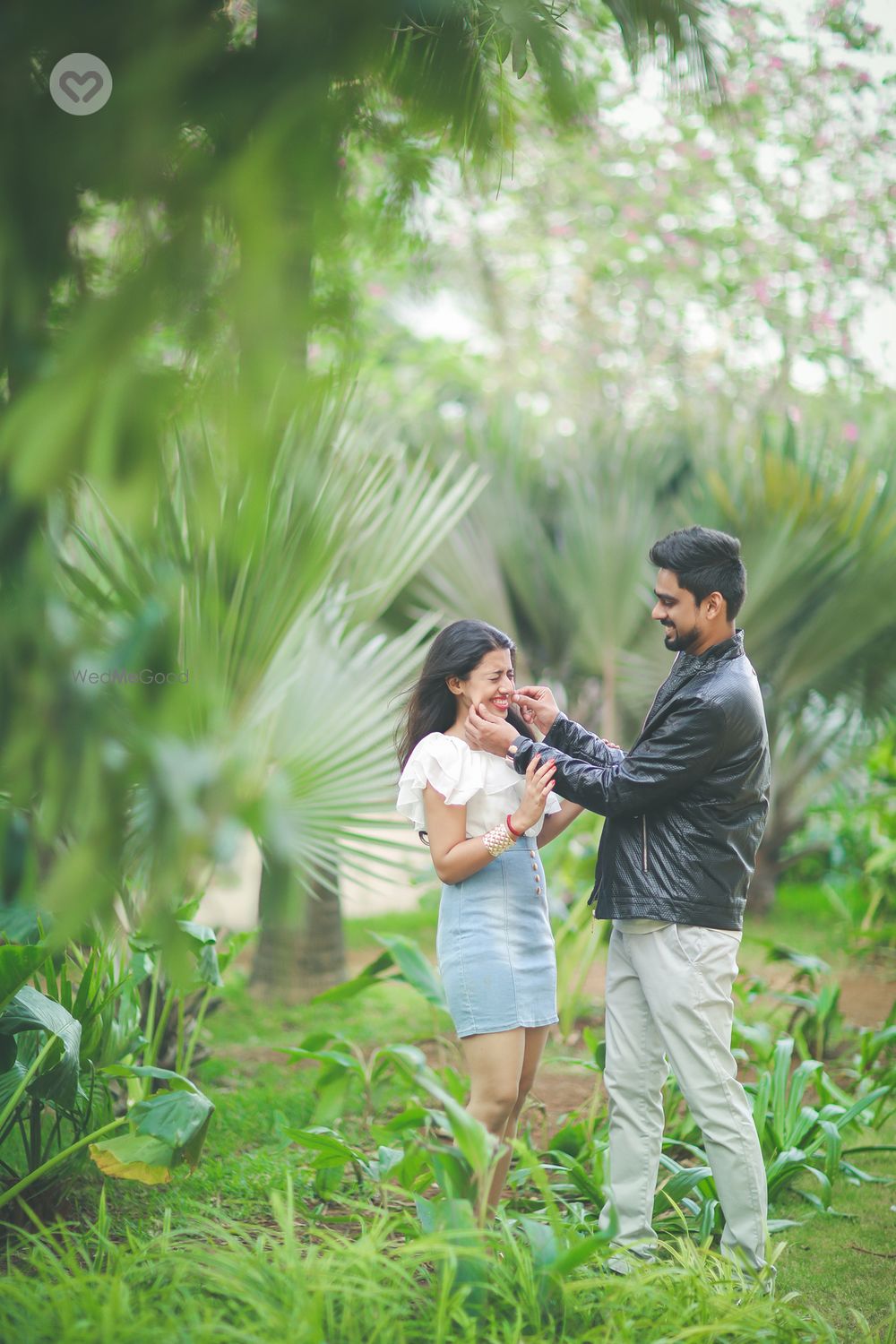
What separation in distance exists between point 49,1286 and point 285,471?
7.85 ft

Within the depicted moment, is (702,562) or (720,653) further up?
(702,562)

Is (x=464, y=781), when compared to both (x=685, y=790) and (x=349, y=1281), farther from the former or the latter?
(x=349, y=1281)

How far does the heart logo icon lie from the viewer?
169 centimetres

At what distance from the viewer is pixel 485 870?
10.2 feet

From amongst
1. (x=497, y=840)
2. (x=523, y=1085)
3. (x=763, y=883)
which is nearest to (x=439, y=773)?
(x=497, y=840)

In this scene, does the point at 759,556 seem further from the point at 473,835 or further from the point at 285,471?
the point at 473,835

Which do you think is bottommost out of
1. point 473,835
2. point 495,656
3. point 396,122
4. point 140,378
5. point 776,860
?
point 776,860

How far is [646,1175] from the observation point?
323 cm

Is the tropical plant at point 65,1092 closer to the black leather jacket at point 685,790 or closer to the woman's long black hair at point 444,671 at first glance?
the woman's long black hair at point 444,671

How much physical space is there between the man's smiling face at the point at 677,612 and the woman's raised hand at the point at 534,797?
0.55 metres

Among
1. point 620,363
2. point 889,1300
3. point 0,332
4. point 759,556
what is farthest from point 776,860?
point 0,332
